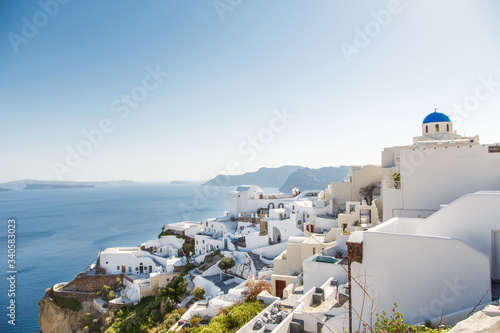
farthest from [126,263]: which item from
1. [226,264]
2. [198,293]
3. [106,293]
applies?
[226,264]

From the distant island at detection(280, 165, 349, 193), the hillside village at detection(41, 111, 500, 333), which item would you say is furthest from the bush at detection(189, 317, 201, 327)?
the distant island at detection(280, 165, 349, 193)

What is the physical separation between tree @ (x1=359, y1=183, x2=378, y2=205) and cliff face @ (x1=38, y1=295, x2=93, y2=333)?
1097 inches

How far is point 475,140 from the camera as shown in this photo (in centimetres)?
1930

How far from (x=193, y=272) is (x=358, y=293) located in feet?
68.6

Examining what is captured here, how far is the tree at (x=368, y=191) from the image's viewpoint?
75.1 feet

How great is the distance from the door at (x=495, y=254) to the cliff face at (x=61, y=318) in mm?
32618

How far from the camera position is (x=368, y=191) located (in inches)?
910

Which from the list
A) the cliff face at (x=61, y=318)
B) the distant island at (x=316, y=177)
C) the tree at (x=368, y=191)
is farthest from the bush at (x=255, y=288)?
the distant island at (x=316, y=177)

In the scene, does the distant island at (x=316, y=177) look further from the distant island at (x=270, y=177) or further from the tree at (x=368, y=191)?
the tree at (x=368, y=191)

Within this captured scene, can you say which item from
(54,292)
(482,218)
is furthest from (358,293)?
(54,292)

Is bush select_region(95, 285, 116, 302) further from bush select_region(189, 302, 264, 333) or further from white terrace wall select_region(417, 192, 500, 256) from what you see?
white terrace wall select_region(417, 192, 500, 256)

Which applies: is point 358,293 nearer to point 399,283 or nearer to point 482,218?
point 399,283

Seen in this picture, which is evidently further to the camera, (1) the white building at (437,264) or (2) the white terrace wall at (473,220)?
(2) the white terrace wall at (473,220)

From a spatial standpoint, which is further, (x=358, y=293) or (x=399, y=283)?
(x=358, y=293)
